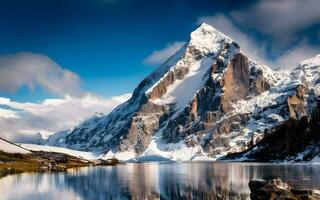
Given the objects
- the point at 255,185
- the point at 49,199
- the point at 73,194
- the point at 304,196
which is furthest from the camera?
the point at 73,194

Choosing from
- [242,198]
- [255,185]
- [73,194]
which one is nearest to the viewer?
[255,185]

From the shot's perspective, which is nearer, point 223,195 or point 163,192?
point 223,195

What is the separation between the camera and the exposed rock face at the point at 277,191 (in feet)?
Result: 243

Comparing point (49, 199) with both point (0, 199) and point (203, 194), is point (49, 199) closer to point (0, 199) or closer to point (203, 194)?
point (0, 199)

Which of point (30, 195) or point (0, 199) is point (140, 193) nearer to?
point (30, 195)

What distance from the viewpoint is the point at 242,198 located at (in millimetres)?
95500

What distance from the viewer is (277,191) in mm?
78438

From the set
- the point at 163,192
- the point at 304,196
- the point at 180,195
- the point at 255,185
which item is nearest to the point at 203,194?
the point at 180,195

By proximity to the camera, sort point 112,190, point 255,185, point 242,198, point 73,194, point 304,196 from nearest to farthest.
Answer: point 304,196, point 255,185, point 242,198, point 73,194, point 112,190

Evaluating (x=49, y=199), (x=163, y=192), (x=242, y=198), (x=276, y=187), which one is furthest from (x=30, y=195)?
(x=276, y=187)

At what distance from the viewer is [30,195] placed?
110875 mm

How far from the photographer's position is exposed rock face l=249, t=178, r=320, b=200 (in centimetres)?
7394

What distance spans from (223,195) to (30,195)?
4423 cm

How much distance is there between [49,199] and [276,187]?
5029cm
